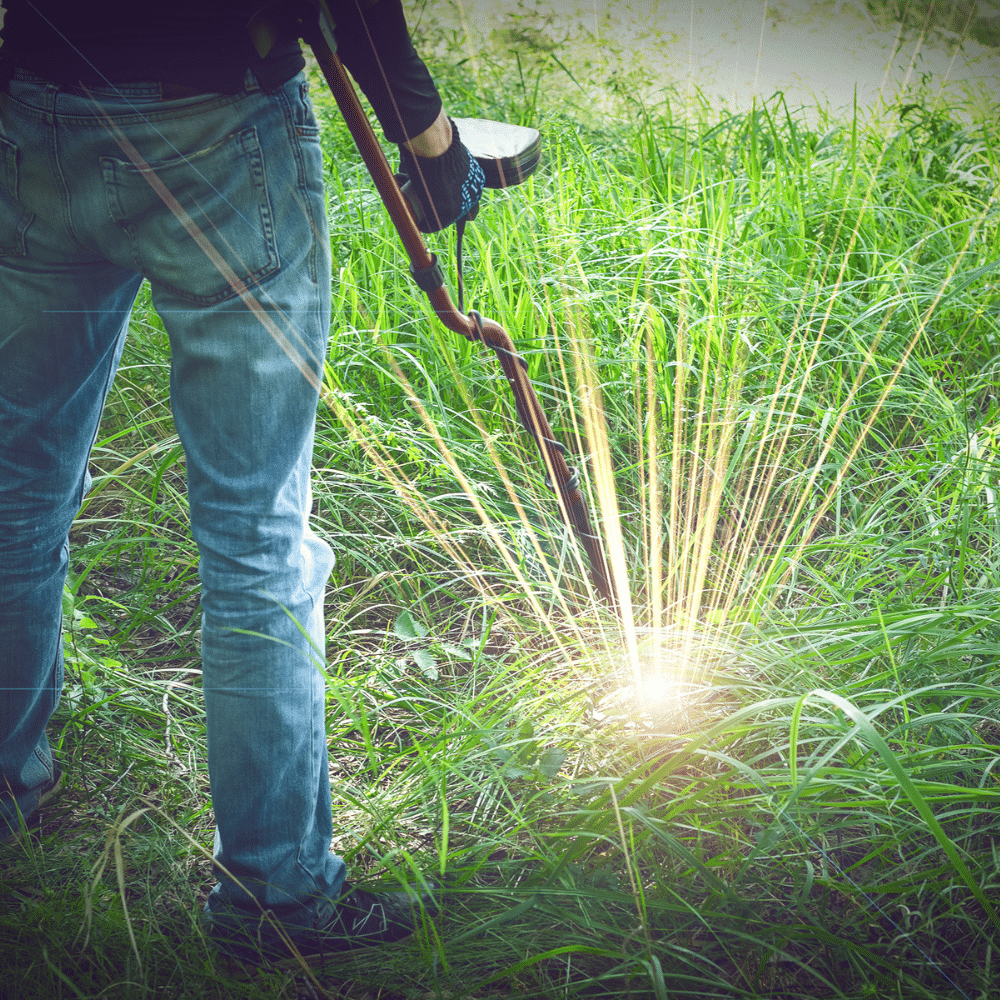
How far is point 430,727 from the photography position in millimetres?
1398

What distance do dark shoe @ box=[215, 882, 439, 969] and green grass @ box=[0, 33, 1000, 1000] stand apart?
0.03 metres

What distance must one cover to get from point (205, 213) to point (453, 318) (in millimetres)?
412

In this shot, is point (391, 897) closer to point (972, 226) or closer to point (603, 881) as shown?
point (603, 881)

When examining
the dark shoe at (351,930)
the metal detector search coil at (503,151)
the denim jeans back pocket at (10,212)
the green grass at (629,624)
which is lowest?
the dark shoe at (351,930)

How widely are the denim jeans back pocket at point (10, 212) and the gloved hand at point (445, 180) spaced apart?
421mm

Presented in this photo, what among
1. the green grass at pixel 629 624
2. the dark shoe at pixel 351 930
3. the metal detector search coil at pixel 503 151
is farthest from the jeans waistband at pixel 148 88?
the dark shoe at pixel 351 930

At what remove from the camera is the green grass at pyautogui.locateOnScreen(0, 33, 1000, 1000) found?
3.33 feet

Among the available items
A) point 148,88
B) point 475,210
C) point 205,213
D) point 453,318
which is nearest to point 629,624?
point 453,318

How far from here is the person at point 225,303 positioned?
0.80 m

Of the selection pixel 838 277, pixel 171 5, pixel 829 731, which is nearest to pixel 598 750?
pixel 829 731

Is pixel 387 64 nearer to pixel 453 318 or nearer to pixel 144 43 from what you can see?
pixel 144 43

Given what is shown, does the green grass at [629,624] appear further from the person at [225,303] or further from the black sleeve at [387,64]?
the black sleeve at [387,64]

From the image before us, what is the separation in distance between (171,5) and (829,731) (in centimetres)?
122

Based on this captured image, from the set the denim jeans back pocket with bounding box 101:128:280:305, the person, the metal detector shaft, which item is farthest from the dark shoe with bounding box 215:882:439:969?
the denim jeans back pocket with bounding box 101:128:280:305
